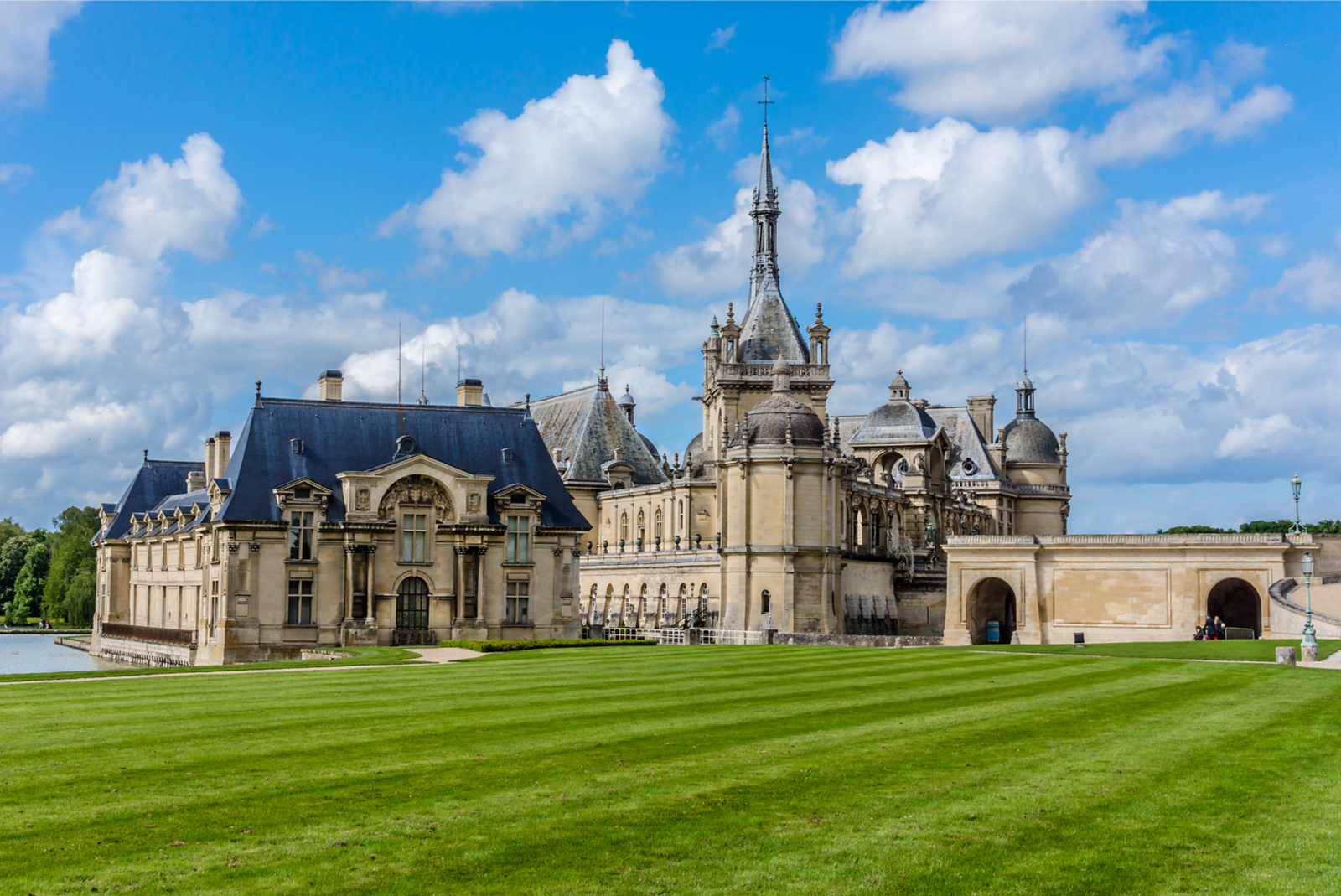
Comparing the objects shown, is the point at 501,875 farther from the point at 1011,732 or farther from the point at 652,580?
the point at 652,580

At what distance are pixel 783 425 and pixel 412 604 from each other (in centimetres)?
2313

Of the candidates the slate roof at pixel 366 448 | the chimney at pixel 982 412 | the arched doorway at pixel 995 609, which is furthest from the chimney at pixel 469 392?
the chimney at pixel 982 412

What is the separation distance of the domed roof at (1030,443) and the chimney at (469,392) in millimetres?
66860

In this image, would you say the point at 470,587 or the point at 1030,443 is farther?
the point at 1030,443

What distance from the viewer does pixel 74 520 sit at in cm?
13188

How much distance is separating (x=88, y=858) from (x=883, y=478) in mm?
90708

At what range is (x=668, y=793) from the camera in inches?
660

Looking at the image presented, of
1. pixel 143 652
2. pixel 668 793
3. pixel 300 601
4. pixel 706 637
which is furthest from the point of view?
pixel 143 652

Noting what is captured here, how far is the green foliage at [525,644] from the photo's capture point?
5250cm

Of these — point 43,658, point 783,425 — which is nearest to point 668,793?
point 783,425

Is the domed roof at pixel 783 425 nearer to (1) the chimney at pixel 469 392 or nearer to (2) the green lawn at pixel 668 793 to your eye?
(1) the chimney at pixel 469 392

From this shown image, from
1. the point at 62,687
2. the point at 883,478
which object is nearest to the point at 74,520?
the point at 883,478

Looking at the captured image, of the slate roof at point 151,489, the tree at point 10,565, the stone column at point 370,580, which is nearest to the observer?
the stone column at point 370,580

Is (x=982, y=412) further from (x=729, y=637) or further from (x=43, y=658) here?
(x=43, y=658)
